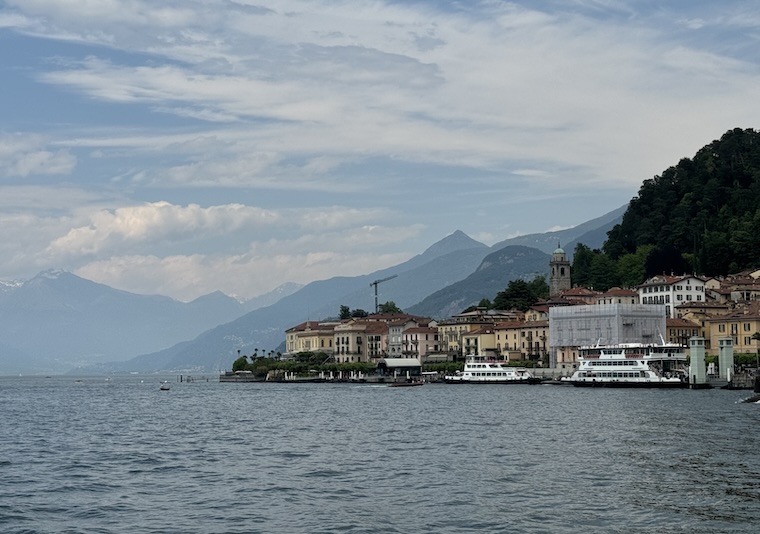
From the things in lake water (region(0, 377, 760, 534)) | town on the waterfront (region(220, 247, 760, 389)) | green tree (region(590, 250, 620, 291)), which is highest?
green tree (region(590, 250, 620, 291))

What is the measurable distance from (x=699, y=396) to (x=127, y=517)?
73.1m

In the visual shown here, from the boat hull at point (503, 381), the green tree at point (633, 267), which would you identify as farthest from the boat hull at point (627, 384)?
the green tree at point (633, 267)

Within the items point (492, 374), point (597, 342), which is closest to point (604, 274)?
point (597, 342)

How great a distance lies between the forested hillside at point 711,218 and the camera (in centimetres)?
17162

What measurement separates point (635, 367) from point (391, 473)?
275 ft

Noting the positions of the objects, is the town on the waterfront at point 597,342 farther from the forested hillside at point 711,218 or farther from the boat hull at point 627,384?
the forested hillside at point 711,218

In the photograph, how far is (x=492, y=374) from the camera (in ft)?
482

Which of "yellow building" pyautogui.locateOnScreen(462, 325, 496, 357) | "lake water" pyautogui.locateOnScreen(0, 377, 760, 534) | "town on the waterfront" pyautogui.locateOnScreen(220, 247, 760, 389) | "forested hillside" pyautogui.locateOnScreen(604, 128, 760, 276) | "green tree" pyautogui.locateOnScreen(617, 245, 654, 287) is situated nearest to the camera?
"lake water" pyautogui.locateOnScreen(0, 377, 760, 534)

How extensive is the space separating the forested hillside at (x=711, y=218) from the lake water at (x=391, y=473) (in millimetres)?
96263

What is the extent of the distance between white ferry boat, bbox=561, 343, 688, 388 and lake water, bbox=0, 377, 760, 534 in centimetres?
4186

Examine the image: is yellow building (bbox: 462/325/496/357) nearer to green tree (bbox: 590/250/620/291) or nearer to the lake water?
green tree (bbox: 590/250/620/291)

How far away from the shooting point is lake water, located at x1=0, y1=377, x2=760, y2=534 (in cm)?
3394

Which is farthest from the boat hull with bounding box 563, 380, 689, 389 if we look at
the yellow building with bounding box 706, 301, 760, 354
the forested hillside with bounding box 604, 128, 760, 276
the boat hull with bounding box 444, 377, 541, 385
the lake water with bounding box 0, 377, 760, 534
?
the forested hillside with bounding box 604, 128, 760, 276

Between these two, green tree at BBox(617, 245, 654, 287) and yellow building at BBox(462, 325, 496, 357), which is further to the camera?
green tree at BBox(617, 245, 654, 287)
